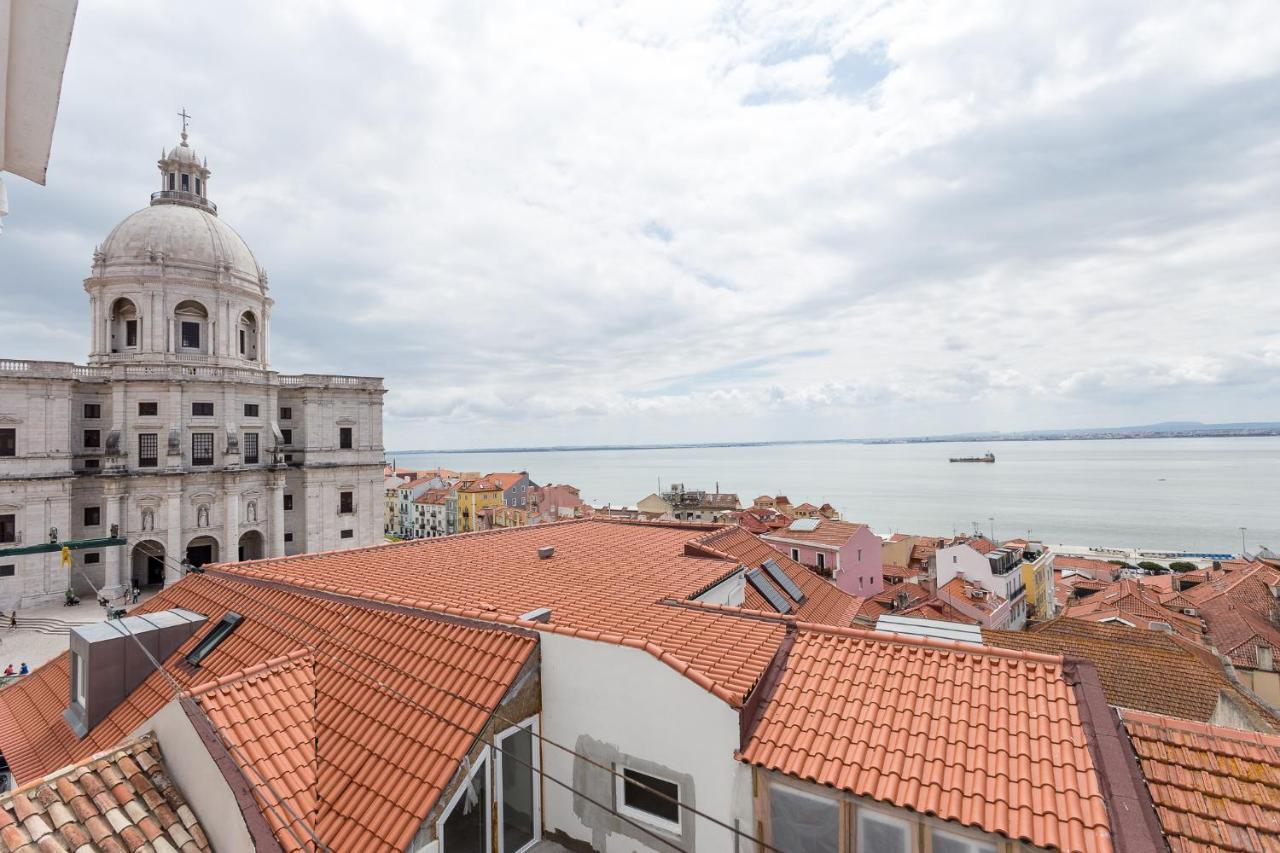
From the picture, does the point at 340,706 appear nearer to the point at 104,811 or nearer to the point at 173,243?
the point at 104,811

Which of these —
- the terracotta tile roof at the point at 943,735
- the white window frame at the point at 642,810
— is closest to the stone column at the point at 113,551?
the white window frame at the point at 642,810

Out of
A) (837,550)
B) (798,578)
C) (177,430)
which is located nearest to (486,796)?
(798,578)

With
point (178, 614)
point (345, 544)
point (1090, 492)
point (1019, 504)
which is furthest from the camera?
point (1090, 492)

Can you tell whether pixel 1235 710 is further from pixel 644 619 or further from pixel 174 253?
pixel 174 253

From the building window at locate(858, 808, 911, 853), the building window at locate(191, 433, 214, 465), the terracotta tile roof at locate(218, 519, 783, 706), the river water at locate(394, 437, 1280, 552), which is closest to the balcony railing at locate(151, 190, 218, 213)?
the building window at locate(191, 433, 214, 465)

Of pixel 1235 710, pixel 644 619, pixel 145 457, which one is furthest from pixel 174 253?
pixel 1235 710

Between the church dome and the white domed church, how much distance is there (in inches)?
4.4

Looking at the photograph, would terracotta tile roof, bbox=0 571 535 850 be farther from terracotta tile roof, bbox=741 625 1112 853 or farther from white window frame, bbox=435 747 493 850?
terracotta tile roof, bbox=741 625 1112 853

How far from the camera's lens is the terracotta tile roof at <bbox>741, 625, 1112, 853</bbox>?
4309 millimetres

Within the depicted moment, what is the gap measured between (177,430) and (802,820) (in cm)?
4475

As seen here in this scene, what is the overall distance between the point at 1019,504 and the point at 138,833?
14540 cm

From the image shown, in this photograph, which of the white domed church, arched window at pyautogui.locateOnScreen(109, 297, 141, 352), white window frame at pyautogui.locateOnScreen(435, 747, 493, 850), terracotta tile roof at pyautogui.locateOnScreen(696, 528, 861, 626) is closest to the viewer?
white window frame at pyautogui.locateOnScreen(435, 747, 493, 850)

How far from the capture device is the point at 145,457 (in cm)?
3691

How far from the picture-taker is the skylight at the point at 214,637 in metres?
8.83
